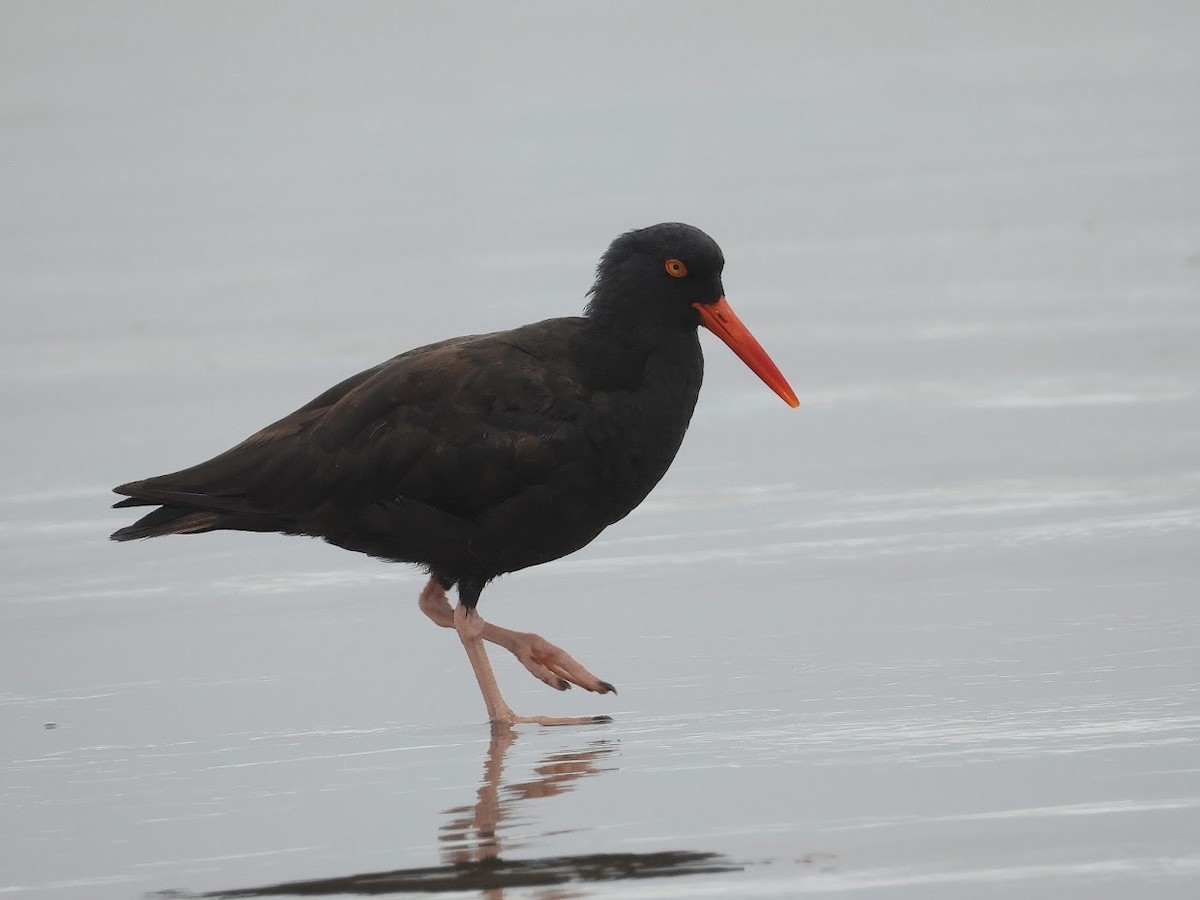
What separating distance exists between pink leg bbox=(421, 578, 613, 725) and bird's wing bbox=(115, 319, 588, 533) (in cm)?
32

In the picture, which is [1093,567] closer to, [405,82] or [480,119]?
[480,119]

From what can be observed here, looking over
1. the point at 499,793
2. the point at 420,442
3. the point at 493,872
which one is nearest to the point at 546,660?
the point at 420,442

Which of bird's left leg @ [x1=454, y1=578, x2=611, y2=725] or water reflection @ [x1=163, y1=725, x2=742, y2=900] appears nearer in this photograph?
water reflection @ [x1=163, y1=725, x2=742, y2=900]

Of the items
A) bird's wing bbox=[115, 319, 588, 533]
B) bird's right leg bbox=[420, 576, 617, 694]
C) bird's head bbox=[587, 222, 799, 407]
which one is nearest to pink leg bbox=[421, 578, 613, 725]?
bird's right leg bbox=[420, 576, 617, 694]

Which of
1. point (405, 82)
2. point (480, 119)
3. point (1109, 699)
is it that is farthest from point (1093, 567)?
point (405, 82)

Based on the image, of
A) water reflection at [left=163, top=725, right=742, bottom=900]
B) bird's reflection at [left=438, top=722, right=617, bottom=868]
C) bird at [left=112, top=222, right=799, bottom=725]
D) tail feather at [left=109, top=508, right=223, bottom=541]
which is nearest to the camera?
water reflection at [left=163, top=725, right=742, bottom=900]

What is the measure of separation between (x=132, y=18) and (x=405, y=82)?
228 inches

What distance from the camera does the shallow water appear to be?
15.4ft

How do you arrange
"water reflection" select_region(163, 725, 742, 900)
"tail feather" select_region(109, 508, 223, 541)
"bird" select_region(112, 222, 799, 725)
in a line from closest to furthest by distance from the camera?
1. "water reflection" select_region(163, 725, 742, 900)
2. "bird" select_region(112, 222, 799, 725)
3. "tail feather" select_region(109, 508, 223, 541)

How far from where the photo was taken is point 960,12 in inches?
909

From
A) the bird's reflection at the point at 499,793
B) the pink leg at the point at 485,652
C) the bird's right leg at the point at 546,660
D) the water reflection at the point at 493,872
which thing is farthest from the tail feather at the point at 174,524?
the water reflection at the point at 493,872

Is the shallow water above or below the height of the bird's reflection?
above

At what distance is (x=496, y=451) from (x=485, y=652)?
22.3 inches

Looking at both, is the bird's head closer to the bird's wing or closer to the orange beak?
the orange beak
